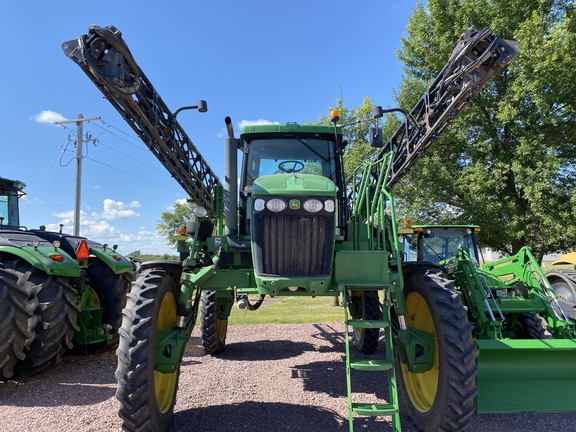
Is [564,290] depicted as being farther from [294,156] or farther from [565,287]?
[294,156]

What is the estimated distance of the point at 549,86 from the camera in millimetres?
12305

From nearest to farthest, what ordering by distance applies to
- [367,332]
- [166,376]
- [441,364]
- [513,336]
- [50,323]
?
1. [441,364]
2. [166,376]
3. [50,323]
4. [513,336]
5. [367,332]

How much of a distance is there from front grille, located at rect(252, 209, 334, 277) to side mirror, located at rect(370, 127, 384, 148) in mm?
1257

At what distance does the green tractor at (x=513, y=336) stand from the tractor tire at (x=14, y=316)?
411 cm

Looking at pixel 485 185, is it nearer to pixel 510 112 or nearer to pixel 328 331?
pixel 510 112

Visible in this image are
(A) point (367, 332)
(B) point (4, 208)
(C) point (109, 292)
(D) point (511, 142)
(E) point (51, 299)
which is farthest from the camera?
(D) point (511, 142)

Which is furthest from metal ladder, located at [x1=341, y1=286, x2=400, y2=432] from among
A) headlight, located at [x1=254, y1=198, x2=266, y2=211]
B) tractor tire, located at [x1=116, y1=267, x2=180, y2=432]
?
tractor tire, located at [x1=116, y1=267, x2=180, y2=432]

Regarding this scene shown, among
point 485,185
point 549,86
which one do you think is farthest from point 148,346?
point 549,86

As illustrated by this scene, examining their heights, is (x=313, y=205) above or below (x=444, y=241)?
above

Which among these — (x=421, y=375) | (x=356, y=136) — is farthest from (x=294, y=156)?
(x=356, y=136)

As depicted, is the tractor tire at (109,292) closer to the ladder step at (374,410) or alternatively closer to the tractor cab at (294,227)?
the tractor cab at (294,227)

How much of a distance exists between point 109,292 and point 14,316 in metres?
1.84

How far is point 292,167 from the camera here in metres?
4.79

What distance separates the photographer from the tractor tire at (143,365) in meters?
3.08
